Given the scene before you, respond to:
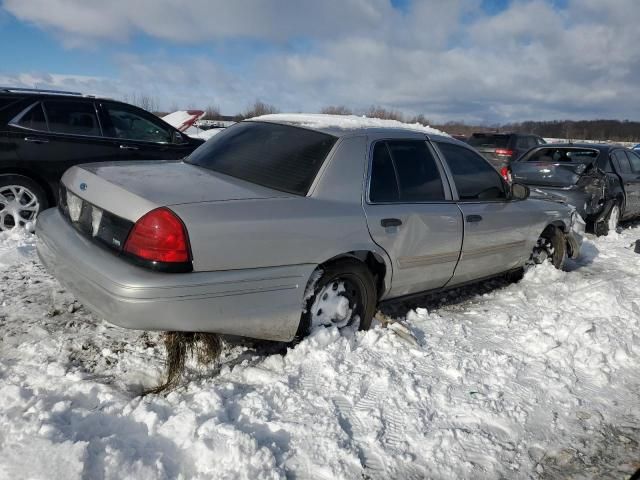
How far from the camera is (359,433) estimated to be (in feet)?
8.58

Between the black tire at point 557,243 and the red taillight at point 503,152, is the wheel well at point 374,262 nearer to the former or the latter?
the black tire at point 557,243

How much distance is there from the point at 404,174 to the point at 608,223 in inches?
242

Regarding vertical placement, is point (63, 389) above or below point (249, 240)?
below

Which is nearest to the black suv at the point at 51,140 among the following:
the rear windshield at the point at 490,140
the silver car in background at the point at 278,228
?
the silver car in background at the point at 278,228

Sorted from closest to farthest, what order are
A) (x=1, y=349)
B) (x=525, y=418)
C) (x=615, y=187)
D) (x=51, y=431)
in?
(x=51, y=431) < (x=525, y=418) < (x=1, y=349) < (x=615, y=187)

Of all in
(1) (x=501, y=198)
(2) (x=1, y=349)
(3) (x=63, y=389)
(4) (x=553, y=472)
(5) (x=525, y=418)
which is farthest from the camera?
(1) (x=501, y=198)

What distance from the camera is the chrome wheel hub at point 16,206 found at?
17.6ft

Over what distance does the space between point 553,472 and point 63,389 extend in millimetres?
2533

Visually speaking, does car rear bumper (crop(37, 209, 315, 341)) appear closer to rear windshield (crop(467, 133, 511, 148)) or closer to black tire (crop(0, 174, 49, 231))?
black tire (crop(0, 174, 49, 231))

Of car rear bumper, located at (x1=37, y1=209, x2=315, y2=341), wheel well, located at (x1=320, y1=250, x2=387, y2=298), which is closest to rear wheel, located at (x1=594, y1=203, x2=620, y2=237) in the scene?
wheel well, located at (x1=320, y1=250, x2=387, y2=298)

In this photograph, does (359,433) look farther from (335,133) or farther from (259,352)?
(335,133)

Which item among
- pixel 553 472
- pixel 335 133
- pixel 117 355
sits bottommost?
pixel 553 472

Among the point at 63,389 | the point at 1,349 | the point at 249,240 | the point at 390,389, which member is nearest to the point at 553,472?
the point at 390,389

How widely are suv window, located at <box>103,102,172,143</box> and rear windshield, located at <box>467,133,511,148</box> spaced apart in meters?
8.73
